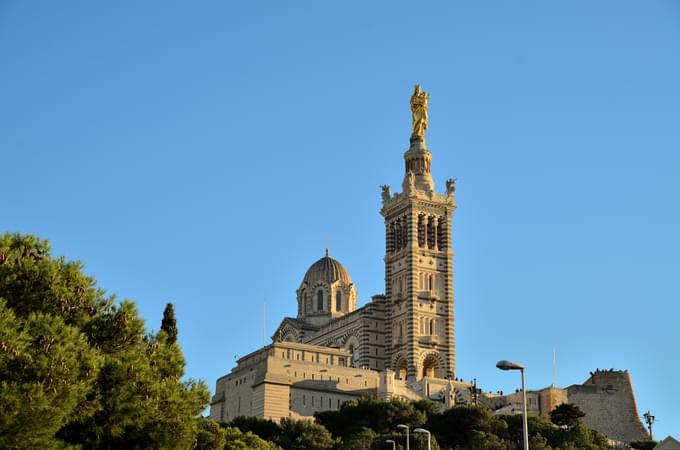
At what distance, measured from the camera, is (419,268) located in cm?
14038

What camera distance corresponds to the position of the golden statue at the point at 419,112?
149000 millimetres

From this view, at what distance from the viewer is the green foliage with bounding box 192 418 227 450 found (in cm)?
7019

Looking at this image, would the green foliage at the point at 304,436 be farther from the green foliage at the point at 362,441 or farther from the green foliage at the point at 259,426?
the green foliage at the point at 362,441

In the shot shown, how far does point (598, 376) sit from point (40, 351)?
3938 inches

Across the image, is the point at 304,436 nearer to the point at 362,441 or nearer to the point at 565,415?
the point at 362,441

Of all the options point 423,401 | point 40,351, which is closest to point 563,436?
point 423,401

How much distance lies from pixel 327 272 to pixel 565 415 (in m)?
42.5

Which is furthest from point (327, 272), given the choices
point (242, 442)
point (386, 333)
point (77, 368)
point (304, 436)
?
point (77, 368)

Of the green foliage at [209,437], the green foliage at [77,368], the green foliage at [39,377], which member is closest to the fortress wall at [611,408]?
the green foliage at [209,437]

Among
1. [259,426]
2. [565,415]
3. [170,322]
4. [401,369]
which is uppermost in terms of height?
[401,369]

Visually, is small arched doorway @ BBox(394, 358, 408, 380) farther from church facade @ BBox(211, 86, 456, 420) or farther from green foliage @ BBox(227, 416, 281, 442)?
green foliage @ BBox(227, 416, 281, 442)

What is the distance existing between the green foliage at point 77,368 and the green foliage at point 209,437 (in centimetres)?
1254

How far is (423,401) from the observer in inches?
4847

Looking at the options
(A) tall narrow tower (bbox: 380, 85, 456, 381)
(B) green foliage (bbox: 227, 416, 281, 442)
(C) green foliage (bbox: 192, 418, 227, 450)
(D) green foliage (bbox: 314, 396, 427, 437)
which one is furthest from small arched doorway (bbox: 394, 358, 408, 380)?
(C) green foliage (bbox: 192, 418, 227, 450)
